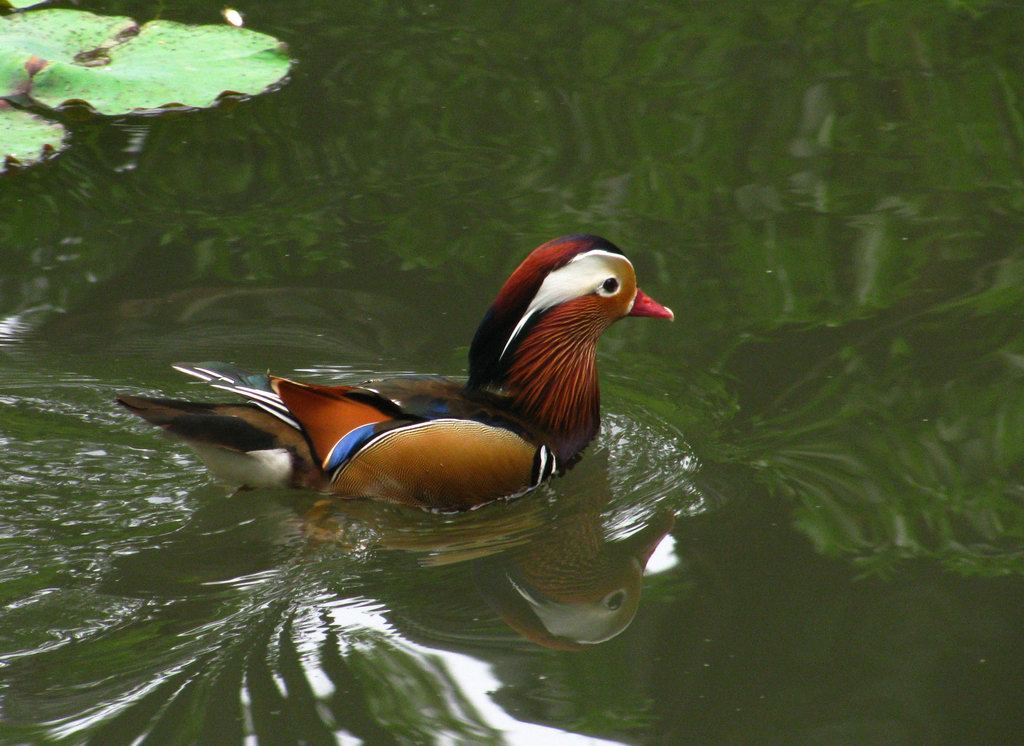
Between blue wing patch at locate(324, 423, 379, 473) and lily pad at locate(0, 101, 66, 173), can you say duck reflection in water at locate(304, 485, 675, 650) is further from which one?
lily pad at locate(0, 101, 66, 173)

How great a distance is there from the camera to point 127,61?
21.7 ft

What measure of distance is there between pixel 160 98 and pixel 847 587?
13.8 ft

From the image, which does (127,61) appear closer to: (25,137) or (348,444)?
(25,137)

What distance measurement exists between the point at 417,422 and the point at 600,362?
1.11 m

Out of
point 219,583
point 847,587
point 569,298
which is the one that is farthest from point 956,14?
point 219,583

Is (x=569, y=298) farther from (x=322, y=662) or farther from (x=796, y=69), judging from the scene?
(x=796, y=69)

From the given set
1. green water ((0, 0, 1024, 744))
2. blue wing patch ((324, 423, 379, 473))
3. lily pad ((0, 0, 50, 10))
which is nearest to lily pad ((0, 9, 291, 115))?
lily pad ((0, 0, 50, 10))

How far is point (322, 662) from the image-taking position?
3.42 m

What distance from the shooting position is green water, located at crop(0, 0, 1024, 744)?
132 inches

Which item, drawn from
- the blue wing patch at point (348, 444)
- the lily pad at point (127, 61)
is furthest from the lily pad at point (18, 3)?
the blue wing patch at point (348, 444)

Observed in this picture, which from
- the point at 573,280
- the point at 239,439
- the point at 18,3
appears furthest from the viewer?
the point at 18,3

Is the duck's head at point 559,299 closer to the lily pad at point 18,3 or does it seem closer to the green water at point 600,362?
the green water at point 600,362

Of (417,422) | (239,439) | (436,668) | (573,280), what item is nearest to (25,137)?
(239,439)

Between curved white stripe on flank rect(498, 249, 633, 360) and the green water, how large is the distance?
0.55m
